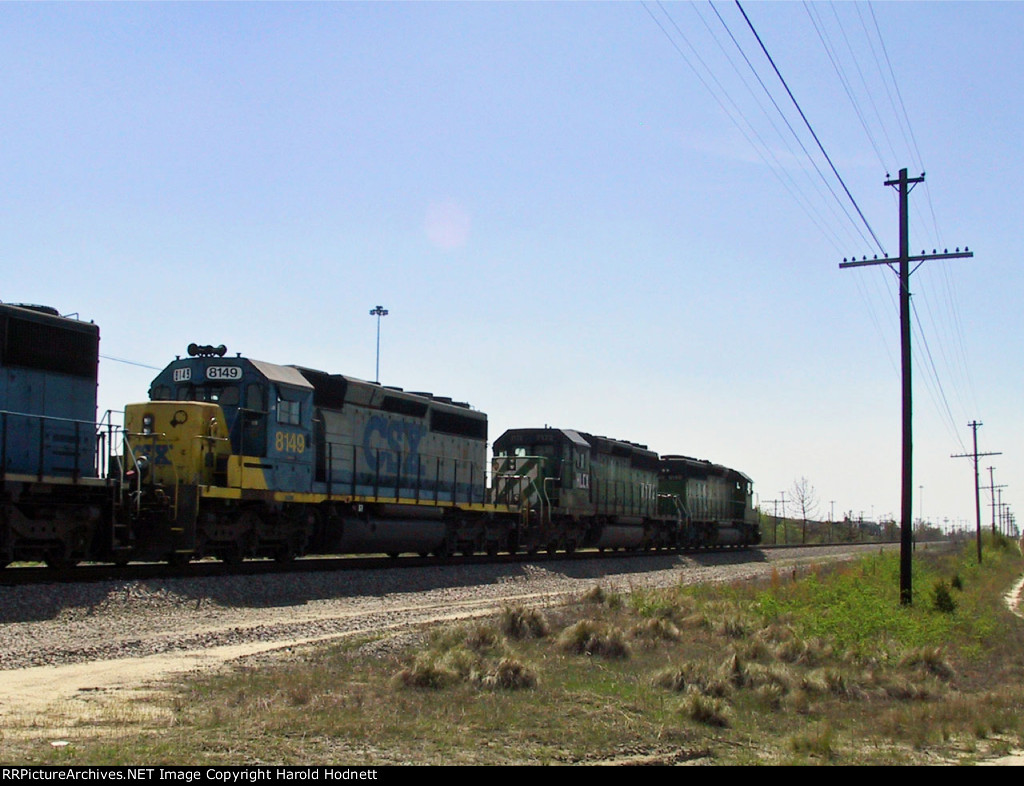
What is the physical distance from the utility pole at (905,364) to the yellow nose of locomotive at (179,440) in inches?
544

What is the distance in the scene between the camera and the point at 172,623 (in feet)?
43.2

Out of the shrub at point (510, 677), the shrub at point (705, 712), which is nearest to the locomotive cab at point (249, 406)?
the shrub at point (510, 677)

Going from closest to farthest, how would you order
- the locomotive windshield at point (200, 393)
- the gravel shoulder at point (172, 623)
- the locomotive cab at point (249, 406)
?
1. the gravel shoulder at point (172, 623)
2. the locomotive cab at point (249, 406)
3. the locomotive windshield at point (200, 393)


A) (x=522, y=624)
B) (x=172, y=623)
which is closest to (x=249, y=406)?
(x=172, y=623)

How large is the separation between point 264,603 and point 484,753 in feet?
31.6

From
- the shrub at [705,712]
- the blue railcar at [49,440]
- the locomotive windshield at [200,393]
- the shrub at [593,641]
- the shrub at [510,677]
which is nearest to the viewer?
the shrub at [705,712]

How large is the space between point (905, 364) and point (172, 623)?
15851 mm

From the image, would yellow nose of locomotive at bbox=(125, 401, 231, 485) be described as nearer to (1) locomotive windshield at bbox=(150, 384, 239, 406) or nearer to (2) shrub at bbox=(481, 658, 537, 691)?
(1) locomotive windshield at bbox=(150, 384, 239, 406)

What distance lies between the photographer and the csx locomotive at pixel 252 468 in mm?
15047

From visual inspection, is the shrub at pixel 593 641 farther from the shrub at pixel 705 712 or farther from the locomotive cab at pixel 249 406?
the locomotive cab at pixel 249 406

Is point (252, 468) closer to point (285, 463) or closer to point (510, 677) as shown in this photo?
point (285, 463)

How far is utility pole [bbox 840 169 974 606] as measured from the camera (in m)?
21.0

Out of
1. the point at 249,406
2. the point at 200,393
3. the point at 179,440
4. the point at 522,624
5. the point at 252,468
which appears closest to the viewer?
the point at 522,624
